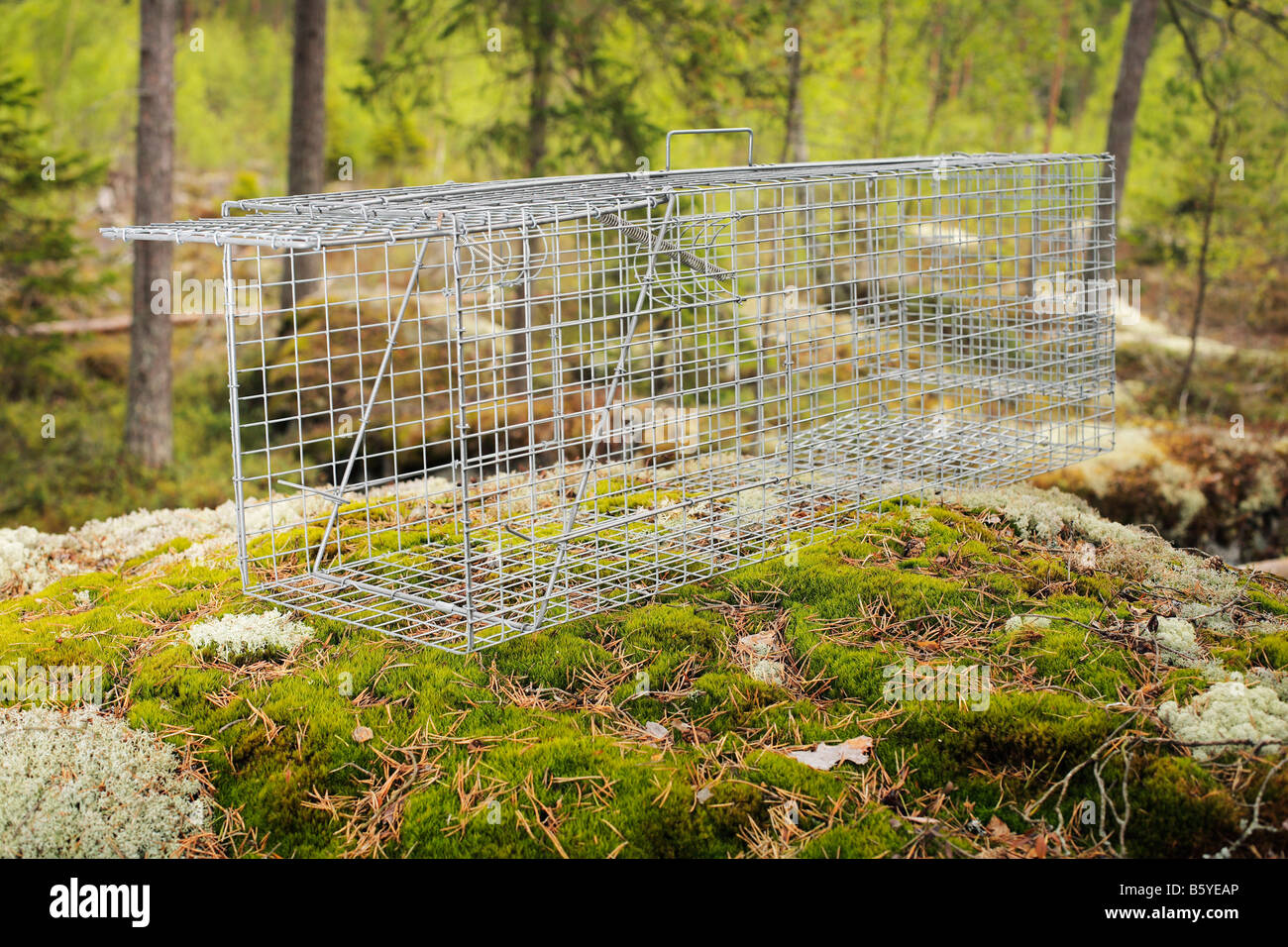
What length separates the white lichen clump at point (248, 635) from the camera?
14.6 feet

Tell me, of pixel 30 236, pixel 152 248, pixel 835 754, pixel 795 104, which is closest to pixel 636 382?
pixel 835 754

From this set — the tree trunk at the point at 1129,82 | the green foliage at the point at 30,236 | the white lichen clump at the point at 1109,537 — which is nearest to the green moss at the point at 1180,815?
the white lichen clump at the point at 1109,537

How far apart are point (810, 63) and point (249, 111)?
52.7ft

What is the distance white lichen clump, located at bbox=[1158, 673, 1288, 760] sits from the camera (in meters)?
3.53

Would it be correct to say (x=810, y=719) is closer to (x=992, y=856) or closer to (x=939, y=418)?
(x=992, y=856)

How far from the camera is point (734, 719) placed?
396 cm

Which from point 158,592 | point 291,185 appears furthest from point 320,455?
point 158,592

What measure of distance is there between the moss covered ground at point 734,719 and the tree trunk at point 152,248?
5931 millimetres

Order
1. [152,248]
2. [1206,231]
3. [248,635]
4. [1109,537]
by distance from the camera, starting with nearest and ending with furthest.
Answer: [248,635] < [1109,537] < [152,248] < [1206,231]

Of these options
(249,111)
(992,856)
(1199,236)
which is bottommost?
(992,856)

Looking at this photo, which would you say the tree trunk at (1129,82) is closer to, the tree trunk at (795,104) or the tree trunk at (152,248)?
the tree trunk at (795,104)

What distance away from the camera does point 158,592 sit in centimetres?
511

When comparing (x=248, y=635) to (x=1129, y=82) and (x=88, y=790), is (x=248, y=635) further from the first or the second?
(x=1129, y=82)

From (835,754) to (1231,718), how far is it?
132 cm
